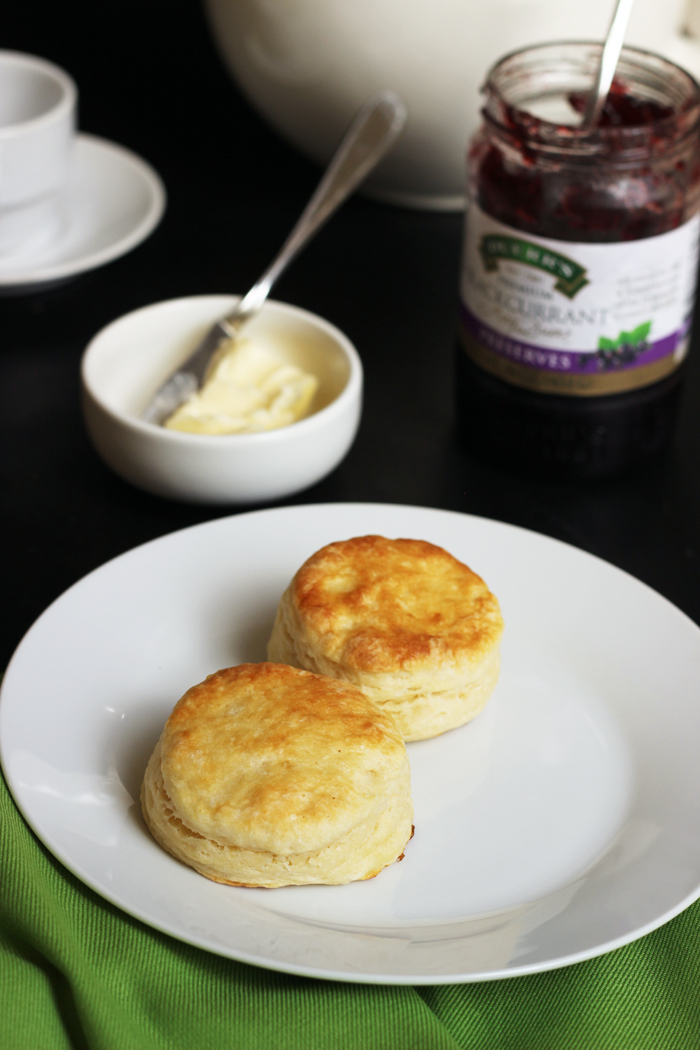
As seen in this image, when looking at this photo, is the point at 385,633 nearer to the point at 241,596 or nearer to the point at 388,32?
the point at 241,596

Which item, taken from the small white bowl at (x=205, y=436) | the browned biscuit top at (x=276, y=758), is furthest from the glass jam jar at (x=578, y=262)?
the browned biscuit top at (x=276, y=758)

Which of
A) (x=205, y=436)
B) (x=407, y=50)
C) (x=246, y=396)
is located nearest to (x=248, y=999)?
(x=205, y=436)

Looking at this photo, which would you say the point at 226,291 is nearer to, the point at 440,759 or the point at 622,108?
the point at 622,108

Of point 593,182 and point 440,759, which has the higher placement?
point 593,182

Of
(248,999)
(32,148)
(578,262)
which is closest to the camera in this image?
(248,999)

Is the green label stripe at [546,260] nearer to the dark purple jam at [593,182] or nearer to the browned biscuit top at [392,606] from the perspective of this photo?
the dark purple jam at [593,182]

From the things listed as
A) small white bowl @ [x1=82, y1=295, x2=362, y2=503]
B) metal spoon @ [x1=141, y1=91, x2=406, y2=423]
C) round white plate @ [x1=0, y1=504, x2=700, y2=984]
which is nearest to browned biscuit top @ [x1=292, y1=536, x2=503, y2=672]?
round white plate @ [x1=0, y1=504, x2=700, y2=984]

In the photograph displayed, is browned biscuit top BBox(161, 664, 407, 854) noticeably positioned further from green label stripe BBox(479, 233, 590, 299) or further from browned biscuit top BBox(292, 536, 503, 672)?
green label stripe BBox(479, 233, 590, 299)
